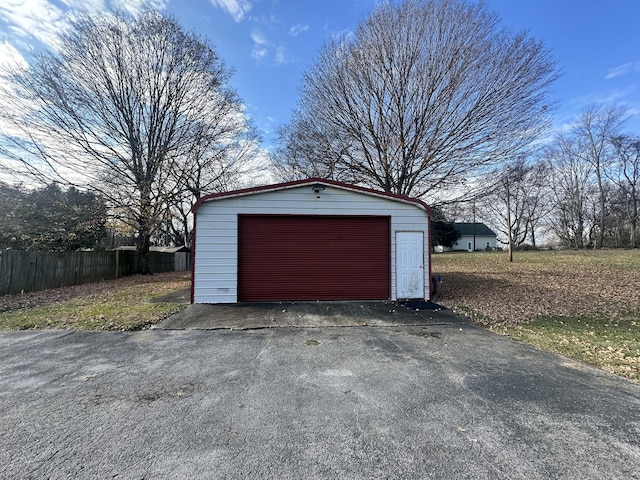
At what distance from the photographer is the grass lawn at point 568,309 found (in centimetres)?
481

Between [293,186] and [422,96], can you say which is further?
[422,96]

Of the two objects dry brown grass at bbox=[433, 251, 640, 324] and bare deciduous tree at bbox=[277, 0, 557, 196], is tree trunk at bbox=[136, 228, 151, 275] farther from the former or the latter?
dry brown grass at bbox=[433, 251, 640, 324]

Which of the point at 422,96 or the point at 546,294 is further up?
the point at 422,96

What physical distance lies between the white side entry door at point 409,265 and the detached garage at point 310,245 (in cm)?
3

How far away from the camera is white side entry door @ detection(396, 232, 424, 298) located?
29.0 ft

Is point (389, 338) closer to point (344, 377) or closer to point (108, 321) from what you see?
point (344, 377)

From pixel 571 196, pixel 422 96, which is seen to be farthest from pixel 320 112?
pixel 571 196

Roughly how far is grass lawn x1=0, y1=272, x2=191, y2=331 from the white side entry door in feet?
18.6

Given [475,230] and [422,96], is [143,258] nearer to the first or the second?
[422,96]

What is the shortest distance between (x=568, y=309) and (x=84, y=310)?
37.3 ft

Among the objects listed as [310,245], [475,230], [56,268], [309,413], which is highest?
[475,230]

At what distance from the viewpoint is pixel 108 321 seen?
20.8 feet

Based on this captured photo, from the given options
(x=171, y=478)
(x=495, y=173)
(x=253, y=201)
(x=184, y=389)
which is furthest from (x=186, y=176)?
(x=171, y=478)

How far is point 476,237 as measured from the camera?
54.5 m
